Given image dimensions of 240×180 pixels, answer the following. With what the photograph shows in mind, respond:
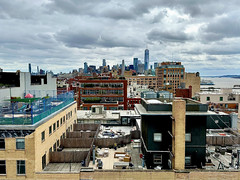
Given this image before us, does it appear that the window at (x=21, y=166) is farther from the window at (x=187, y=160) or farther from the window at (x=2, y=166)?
Result: the window at (x=187, y=160)

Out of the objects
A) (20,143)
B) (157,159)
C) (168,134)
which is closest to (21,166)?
(20,143)

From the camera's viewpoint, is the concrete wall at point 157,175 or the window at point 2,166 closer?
the window at point 2,166

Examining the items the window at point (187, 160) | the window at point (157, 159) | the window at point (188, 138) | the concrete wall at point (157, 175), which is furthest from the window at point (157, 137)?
the window at point (187, 160)

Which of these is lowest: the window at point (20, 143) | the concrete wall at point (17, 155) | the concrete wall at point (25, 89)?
the concrete wall at point (17, 155)

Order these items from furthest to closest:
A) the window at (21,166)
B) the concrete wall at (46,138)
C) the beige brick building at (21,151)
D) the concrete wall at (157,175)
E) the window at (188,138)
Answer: the window at (188,138)
the concrete wall at (157,175)
the concrete wall at (46,138)
the window at (21,166)
the beige brick building at (21,151)

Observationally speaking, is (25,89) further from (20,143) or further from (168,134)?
(168,134)

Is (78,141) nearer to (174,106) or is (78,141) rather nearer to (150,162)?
(150,162)

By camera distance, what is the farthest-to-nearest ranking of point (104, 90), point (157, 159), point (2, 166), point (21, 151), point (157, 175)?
Answer: point (104, 90) < point (157, 159) < point (157, 175) < point (2, 166) < point (21, 151)

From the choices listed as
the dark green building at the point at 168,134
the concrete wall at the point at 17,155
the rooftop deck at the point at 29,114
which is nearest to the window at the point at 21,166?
the concrete wall at the point at 17,155

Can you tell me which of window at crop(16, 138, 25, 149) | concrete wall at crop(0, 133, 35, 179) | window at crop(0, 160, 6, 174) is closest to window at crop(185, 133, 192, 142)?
concrete wall at crop(0, 133, 35, 179)

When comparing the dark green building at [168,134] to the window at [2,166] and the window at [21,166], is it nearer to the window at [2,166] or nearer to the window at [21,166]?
the window at [21,166]

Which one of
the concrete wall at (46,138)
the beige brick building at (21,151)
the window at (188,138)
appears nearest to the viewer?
the beige brick building at (21,151)

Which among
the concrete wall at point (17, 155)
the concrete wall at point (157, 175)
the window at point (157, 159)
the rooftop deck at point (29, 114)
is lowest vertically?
the concrete wall at point (157, 175)

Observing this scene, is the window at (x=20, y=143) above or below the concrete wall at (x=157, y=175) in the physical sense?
above
